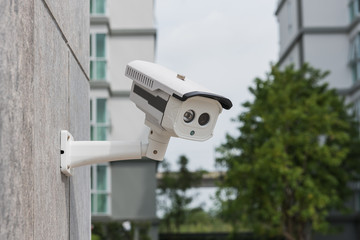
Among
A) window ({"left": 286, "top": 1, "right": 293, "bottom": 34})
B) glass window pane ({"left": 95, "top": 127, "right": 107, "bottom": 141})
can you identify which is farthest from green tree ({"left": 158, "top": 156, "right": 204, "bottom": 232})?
glass window pane ({"left": 95, "top": 127, "right": 107, "bottom": 141})

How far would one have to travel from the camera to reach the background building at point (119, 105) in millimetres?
22641

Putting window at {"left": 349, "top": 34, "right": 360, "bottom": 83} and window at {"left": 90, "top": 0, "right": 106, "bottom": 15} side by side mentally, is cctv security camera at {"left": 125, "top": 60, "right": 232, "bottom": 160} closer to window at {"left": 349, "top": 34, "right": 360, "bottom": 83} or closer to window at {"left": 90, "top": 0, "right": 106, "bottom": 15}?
window at {"left": 90, "top": 0, "right": 106, "bottom": 15}

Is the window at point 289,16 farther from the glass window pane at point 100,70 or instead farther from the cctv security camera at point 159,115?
the cctv security camera at point 159,115

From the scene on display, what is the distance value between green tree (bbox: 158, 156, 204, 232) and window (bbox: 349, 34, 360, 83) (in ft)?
32.8

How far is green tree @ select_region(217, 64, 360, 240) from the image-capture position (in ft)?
63.8

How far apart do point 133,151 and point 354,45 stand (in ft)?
80.2

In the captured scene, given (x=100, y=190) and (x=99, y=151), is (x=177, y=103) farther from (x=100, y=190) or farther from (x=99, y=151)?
(x=100, y=190)

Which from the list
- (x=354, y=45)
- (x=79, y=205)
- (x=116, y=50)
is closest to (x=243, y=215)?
(x=116, y=50)

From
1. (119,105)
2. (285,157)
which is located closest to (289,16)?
(119,105)

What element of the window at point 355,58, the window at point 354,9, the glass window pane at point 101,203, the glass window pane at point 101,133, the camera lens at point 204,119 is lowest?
the camera lens at point 204,119

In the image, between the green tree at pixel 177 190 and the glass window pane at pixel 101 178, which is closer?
the glass window pane at pixel 101 178

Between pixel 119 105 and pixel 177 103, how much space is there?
21648 mm

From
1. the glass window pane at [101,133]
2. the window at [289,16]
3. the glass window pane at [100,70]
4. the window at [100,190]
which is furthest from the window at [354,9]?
the window at [100,190]

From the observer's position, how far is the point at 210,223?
32219 millimetres
